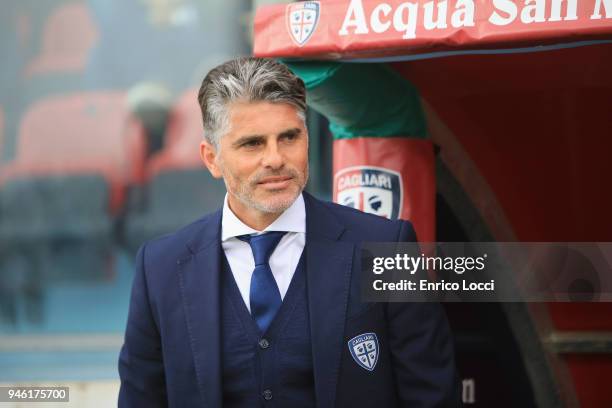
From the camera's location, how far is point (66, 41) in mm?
6465

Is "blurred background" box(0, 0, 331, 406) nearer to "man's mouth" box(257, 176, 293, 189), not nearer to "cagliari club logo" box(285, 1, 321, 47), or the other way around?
"cagliari club logo" box(285, 1, 321, 47)

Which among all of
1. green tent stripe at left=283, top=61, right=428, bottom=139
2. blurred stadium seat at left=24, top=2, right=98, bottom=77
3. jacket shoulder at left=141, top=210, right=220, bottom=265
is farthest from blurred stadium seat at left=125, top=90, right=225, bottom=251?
jacket shoulder at left=141, top=210, right=220, bottom=265

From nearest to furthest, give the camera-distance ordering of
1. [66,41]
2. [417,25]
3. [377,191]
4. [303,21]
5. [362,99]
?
[417,25]
[303,21]
[362,99]
[377,191]
[66,41]

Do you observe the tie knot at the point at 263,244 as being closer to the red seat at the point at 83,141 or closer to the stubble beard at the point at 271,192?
the stubble beard at the point at 271,192

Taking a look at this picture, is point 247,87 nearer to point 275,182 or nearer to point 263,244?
point 275,182

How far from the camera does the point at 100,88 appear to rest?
642 cm

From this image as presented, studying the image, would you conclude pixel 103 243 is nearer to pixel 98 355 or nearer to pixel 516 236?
pixel 98 355

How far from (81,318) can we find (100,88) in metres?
1.55

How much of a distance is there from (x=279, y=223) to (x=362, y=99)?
85cm

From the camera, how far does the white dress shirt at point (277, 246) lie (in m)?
2.16

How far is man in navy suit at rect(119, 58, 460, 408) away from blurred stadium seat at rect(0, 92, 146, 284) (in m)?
4.20

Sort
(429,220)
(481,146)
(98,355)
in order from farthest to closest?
(98,355) < (481,146) < (429,220)

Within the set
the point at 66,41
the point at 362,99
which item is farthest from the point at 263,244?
the point at 66,41

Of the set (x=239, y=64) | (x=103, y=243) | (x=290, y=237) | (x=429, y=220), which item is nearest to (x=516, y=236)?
(x=429, y=220)
